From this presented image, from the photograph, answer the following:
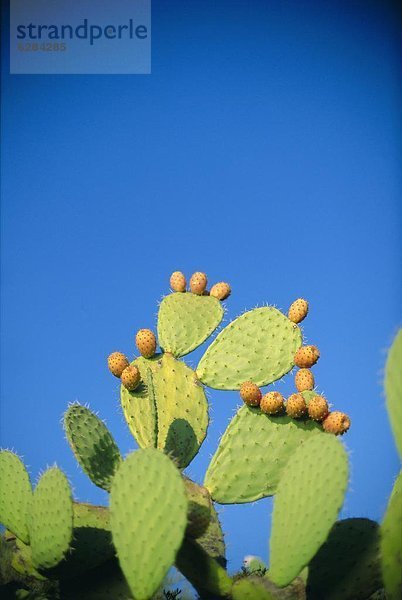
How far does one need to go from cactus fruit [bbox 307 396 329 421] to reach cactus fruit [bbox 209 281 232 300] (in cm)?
69

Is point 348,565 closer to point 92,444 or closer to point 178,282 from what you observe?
point 92,444

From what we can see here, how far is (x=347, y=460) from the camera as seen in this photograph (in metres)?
2.01

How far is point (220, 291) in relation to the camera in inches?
119

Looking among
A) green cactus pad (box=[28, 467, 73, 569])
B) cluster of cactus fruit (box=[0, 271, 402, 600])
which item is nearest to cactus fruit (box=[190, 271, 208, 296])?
cluster of cactus fruit (box=[0, 271, 402, 600])

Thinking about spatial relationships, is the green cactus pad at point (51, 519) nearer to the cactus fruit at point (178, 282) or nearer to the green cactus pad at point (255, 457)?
the green cactus pad at point (255, 457)

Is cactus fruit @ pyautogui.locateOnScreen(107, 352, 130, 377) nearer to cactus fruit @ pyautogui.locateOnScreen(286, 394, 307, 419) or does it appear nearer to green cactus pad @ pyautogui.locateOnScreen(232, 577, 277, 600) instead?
cactus fruit @ pyautogui.locateOnScreen(286, 394, 307, 419)

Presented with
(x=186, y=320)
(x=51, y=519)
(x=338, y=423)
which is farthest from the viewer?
(x=186, y=320)

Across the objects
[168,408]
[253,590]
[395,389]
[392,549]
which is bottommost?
[253,590]

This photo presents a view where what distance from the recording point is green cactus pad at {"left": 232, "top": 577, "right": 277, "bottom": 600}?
2121 mm

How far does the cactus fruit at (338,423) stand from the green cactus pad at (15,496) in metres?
0.76

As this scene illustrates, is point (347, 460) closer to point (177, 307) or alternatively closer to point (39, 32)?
point (177, 307)

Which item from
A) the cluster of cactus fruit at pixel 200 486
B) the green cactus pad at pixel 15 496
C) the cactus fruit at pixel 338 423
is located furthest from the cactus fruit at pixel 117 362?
the cactus fruit at pixel 338 423

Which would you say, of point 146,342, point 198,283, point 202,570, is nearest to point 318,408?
point 202,570

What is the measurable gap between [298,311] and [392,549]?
903 millimetres
